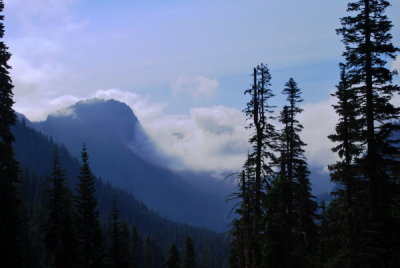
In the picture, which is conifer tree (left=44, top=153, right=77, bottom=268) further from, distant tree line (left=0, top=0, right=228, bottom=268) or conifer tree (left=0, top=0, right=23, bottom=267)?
conifer tree (left=0, top=0, right=23, bottom=267)

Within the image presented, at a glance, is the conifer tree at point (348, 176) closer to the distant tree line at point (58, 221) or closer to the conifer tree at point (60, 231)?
the distant tree line at point (58, 221)

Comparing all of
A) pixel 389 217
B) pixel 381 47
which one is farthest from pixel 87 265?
pixel 381 47

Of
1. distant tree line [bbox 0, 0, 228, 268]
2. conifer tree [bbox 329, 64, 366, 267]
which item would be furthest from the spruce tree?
distant tree line [bbox 0, 0, 228, 268]


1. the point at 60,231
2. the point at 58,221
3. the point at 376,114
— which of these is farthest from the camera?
the point at 58,221

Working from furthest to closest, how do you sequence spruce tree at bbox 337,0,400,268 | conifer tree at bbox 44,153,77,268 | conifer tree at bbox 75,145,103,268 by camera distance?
conifer tree at bbox 75,145,103,268 < conifer tree at bbox 44,153,77,268 < spruce tree at bbox 337,0,400,268

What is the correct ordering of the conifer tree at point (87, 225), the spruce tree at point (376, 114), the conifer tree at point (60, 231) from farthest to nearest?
the conifer tree at point (87, 225)
the conifer tree at point (60, 231)
the spruce tree at point (376, 114)

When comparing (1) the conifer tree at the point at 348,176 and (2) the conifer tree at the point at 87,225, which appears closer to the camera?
(1) the conifer tree at the point at 348,176

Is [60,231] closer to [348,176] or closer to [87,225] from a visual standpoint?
[87,225]

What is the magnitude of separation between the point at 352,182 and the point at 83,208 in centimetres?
3418

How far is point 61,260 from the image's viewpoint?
43625 millimetres

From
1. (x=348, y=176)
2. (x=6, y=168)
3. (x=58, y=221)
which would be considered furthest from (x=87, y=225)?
(x=348, y=176)

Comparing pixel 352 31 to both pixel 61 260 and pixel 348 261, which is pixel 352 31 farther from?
pixel 61 260

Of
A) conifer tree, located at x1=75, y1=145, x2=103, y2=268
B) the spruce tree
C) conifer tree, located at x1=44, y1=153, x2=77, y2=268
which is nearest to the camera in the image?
the spruce tree

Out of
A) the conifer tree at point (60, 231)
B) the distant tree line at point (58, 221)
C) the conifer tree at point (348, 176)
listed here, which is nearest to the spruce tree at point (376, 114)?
the conifer tree at point (348, 176)
